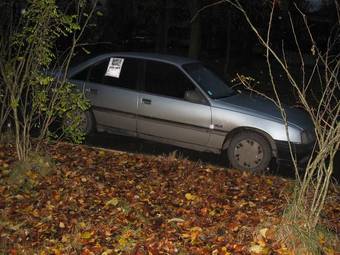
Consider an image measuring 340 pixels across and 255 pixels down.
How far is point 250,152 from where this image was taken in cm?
728

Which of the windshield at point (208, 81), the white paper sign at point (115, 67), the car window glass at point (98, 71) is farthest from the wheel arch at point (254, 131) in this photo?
the car window glass at point (98, 71)

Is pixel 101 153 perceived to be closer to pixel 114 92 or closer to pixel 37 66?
pixel 37 66

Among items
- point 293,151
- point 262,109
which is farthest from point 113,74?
point 293,151

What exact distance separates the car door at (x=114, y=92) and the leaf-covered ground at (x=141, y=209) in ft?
5.63

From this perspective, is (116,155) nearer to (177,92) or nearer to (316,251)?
(177,92)

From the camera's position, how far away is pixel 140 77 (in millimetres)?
8117

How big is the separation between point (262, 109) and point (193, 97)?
96 centimetres

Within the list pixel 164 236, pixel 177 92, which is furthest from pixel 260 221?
pixel 177 92

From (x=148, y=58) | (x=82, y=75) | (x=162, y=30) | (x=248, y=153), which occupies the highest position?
(x=162, y=30)

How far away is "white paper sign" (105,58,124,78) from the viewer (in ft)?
27.1

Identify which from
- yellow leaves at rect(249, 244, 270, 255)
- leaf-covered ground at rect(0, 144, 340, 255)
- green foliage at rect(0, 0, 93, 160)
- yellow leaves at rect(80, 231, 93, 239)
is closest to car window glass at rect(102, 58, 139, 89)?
leaf-covered ground at rect(0, 144, 340, 255)

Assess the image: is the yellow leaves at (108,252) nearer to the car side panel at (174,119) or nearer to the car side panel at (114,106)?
the car side panel at (174,119)

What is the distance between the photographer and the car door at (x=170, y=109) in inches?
297

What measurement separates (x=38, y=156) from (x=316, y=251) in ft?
10.5
